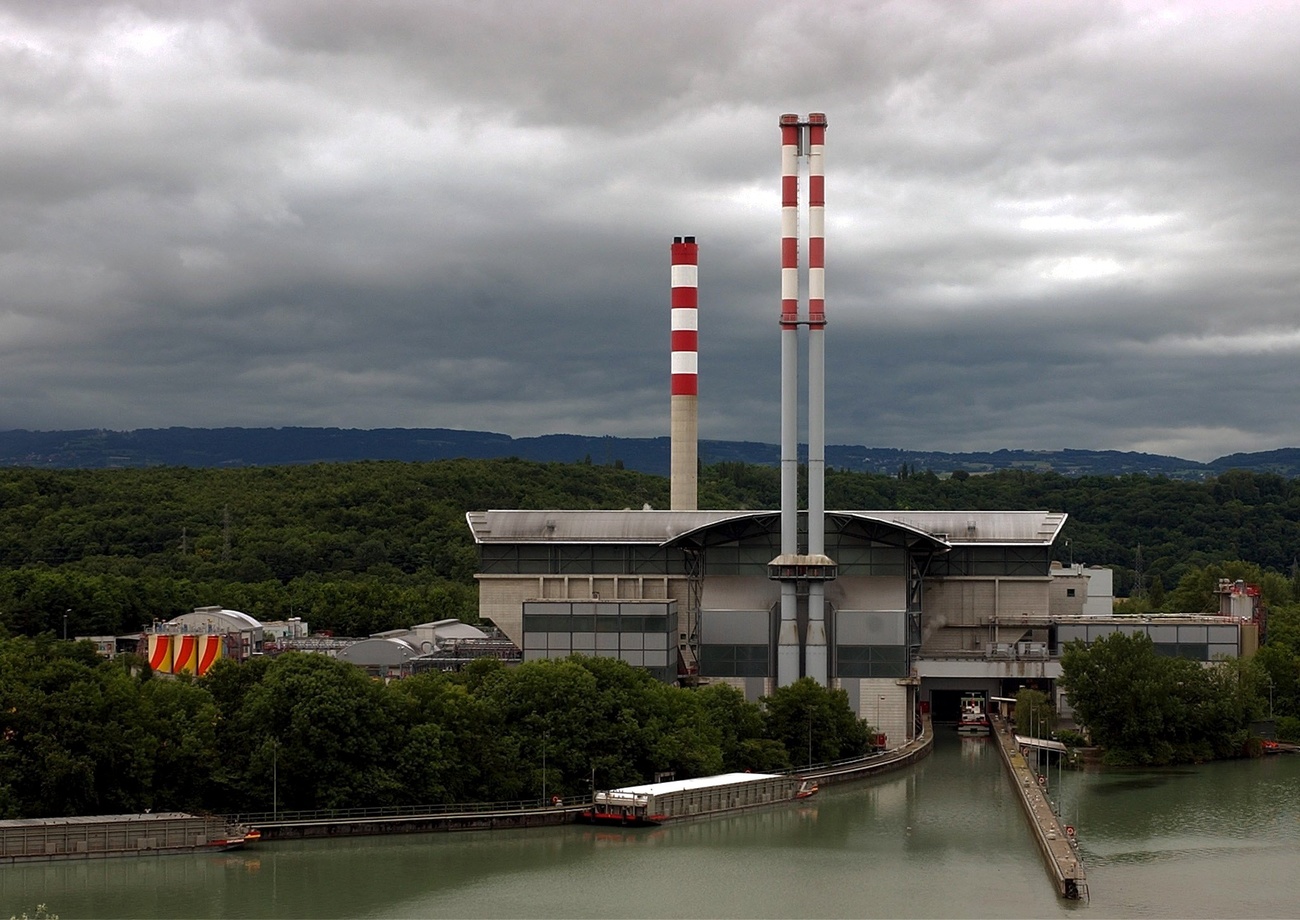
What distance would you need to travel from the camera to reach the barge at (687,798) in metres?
44.2

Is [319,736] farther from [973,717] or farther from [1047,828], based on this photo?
[973,717]

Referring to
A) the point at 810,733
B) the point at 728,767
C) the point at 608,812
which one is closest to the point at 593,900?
the point at 608,812

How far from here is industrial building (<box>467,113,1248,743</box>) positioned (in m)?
58.6

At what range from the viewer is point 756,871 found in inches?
1553

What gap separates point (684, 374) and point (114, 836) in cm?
3590

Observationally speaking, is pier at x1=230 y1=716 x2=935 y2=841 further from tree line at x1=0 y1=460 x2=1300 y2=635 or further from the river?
tree line at x1=0 y1=460 x2=1300 y2=635

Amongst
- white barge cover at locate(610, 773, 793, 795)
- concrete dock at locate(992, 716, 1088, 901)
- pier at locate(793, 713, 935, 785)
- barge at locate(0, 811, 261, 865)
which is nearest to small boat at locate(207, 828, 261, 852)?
barge at locate(0, 811, 261, 865)

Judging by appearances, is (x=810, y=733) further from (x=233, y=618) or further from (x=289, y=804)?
(x=233, y=618)

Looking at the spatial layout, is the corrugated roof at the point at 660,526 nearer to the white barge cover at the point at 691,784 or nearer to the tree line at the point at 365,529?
the white barge cover at the point at 691,784

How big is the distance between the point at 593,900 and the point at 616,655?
2129cm

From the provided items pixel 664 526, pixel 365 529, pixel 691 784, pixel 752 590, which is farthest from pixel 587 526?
pixel 365 529

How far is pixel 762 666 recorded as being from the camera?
59.8 m

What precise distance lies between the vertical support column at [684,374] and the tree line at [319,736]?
21.4m

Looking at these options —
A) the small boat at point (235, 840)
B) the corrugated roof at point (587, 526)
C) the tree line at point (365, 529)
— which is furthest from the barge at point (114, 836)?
the tree line at point (365, 529)
